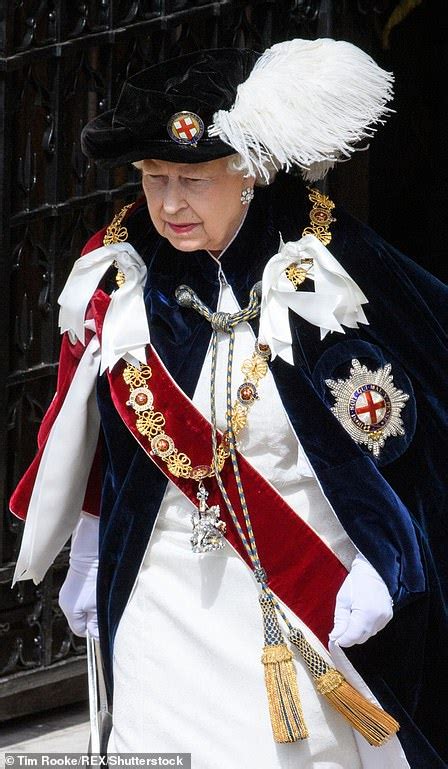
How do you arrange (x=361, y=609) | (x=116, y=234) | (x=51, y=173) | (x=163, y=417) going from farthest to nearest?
(x=51, y=173) < (x=116, y=234) < (x=163, y=417) < (x=361, y=609)

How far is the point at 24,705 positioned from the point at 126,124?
91.0 inches

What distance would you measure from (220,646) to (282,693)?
17cm

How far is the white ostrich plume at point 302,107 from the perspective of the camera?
310 centimetres

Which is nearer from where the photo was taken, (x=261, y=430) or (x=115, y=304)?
(x=261, y=430)

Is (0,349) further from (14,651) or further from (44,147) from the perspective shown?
(14,651)

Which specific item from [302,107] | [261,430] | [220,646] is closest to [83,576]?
[220,646]

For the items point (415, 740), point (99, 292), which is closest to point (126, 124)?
point (99, 292)

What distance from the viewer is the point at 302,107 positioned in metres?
3.14

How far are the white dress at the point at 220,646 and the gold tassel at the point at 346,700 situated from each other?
0.04m

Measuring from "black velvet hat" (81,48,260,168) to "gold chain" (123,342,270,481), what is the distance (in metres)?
0.45

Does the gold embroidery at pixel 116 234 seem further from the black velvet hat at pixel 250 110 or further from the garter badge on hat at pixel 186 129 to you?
the garter badge on hat at pixel 186 129

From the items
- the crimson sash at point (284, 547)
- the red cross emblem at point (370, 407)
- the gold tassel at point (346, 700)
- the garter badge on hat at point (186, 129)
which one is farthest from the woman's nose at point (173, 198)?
the gold tassel at point (346, 700)

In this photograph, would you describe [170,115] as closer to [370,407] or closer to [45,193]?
[370,407]

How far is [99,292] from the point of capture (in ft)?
11.1
